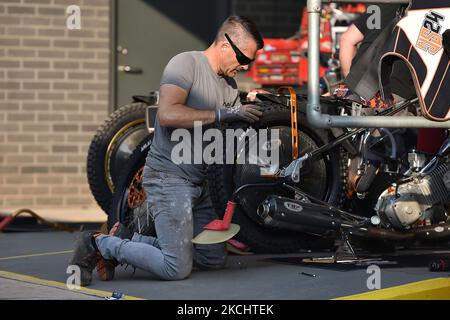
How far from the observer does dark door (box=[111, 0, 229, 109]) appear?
40.5 ft

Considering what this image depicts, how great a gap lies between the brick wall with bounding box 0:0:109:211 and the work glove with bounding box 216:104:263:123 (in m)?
5.12

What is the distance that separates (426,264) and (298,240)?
915 millimetres

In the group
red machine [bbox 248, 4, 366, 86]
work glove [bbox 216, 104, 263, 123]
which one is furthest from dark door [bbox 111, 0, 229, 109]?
work glove [bbox 216, 104, 263, 123]

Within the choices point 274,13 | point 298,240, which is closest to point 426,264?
point 298,240

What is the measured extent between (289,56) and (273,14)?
1309mm

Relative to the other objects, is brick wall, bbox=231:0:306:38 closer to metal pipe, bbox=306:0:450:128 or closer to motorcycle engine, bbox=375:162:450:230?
motorcycle engine, bbox=375:162:450:230

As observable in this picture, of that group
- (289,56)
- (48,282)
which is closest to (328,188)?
(48,282)

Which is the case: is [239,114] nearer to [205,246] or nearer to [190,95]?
[190,95]
